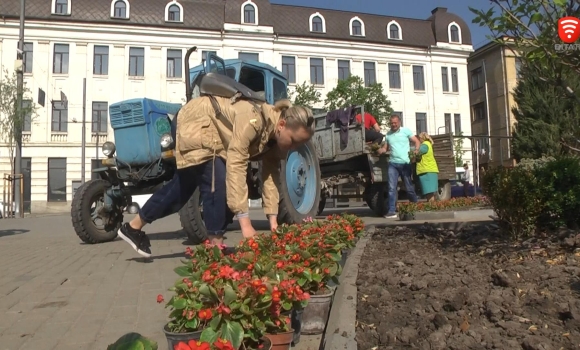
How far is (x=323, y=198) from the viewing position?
11.6 meters

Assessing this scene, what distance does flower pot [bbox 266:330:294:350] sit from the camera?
192cm

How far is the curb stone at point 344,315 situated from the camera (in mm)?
1998

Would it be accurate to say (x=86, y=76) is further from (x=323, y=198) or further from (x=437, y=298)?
(x=437, y=298)

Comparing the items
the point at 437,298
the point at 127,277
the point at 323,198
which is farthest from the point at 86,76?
the point at 437,298

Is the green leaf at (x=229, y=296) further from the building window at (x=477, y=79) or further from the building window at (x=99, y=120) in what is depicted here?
the building window at (x=477, y=79)

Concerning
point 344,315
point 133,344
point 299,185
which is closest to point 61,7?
point 299,185

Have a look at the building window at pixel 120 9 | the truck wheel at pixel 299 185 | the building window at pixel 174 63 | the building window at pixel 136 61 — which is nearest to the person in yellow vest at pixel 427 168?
the truck wheel at pixel 299 185

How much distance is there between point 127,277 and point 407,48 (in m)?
40.7

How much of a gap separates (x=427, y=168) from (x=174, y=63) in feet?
96.1

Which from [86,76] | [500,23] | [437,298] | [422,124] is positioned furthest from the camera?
[422,124]

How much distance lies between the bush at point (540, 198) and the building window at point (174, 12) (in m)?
35.7

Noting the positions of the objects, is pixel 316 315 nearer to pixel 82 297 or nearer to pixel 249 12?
pixel 82 297

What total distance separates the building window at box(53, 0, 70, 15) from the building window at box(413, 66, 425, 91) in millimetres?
27365

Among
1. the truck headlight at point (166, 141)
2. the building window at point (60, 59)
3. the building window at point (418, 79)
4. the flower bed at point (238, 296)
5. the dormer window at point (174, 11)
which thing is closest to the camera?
the flower bed at point (238, 296)
